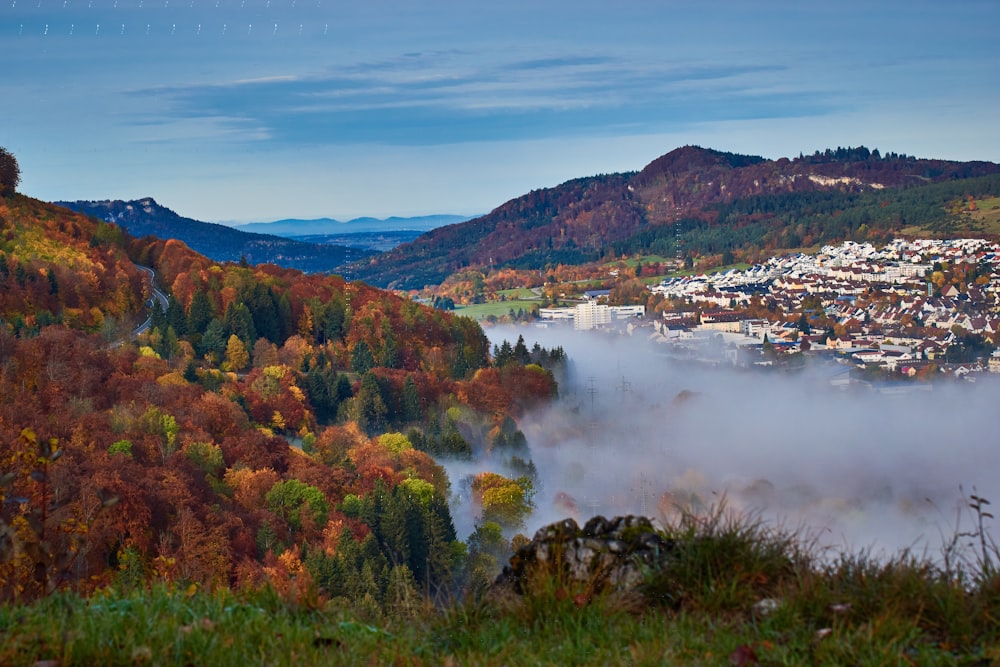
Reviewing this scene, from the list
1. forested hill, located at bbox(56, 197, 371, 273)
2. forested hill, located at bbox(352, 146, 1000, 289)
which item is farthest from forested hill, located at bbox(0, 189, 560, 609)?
forested hill, located at bbox(352, 146, 1000, 289)

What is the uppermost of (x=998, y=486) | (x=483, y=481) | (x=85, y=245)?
(x=85, y=245)

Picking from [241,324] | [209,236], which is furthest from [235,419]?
[209,236]

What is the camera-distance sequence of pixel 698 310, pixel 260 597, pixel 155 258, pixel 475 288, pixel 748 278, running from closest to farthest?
pixel 260 597
pixel 155 258
pixel 698 310
pixel 748 278
pixel 475 288

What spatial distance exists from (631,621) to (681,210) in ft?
506

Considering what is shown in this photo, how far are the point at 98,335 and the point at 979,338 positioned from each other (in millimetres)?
76871

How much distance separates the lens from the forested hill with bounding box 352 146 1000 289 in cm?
13338

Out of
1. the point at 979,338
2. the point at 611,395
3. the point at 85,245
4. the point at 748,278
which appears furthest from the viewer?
the point at 748,278

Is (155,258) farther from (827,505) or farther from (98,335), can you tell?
(827,505)

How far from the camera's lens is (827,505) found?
161ft

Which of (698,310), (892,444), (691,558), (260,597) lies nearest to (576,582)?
(691,558)

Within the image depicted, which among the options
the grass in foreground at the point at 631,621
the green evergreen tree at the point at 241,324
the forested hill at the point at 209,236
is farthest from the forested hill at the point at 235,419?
the forested hill at the point at 209,236

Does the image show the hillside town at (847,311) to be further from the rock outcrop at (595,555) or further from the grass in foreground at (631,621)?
the grass in foreground at (631,621)

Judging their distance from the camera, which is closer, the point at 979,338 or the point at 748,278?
the point at 979,338

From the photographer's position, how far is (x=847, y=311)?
336 feet
